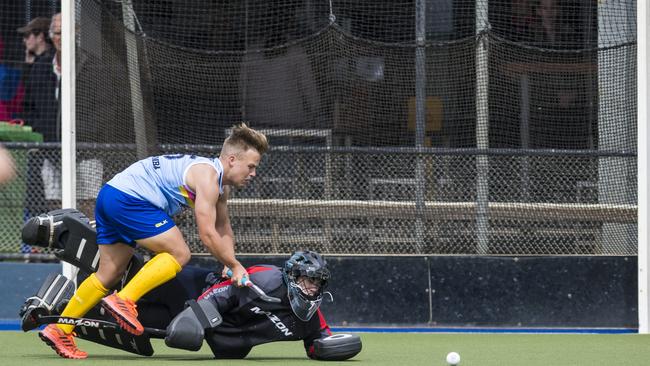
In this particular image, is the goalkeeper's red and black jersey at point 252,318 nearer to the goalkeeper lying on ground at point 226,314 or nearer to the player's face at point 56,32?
the goalkeeper lying on ground at point 226,314

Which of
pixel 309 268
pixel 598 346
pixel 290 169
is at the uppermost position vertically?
pixel 290 169

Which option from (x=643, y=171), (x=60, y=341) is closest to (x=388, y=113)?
(x=643, y=171)

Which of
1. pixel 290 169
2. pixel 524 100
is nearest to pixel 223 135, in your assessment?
pixel 290 169

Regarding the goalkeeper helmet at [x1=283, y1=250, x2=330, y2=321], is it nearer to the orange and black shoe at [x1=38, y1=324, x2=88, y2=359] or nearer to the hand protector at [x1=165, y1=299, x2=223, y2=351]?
the hand protector at [x1=165, y1=299, x2=223, y2=351]

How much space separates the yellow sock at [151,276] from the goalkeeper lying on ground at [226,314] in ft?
0.65

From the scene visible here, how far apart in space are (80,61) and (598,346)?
14.4ft

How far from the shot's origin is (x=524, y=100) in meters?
9.52

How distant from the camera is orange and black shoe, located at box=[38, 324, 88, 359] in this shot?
615cm

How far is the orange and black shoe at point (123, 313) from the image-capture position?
Answer: 584 centimetres

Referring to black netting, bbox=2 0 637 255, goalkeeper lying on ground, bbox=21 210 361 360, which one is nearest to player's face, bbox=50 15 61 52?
black netting, bbox=2 0 637 255

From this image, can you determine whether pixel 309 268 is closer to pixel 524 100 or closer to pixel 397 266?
pixel 397 266

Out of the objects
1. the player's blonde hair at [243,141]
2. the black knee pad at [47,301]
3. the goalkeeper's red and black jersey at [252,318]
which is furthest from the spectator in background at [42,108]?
the goalkeeper's red and black jersey at [252,318]

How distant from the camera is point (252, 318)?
6.28 meters

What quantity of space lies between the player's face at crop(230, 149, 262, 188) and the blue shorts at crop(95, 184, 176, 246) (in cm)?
42
